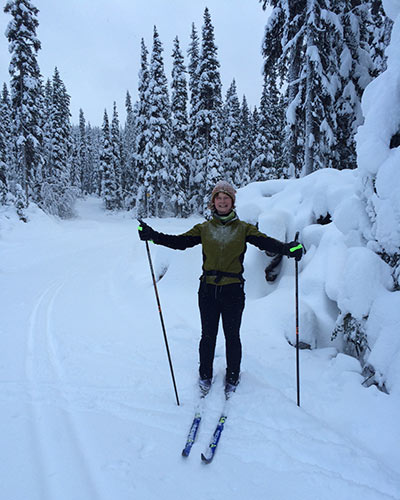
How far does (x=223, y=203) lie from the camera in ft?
11.3

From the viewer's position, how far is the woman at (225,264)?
3.43 metres

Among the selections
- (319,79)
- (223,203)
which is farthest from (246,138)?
(223,203)

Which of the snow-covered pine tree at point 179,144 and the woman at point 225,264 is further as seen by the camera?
the snow-covered pine tree at point 179,144

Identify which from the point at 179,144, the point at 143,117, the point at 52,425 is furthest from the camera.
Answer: the point at 179,144

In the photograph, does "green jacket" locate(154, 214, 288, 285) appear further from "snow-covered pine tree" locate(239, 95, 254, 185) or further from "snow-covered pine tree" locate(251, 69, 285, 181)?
"snow-covered pine tree" locate(239, 95, 254, 185)

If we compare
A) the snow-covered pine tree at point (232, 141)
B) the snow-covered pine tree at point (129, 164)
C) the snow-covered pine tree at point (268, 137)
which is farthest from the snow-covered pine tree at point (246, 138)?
the snow-covered pine tree at point (129, 164)

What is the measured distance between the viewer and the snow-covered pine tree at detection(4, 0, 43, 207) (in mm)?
22438

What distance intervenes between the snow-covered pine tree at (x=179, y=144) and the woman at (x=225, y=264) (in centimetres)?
2978

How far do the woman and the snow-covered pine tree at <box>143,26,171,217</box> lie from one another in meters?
26.9

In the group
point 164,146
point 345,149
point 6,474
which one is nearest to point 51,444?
point 6,474

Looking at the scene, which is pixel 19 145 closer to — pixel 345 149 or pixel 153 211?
pixel 153 211

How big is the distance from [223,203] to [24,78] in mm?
27258

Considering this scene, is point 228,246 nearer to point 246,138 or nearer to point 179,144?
point 179,144

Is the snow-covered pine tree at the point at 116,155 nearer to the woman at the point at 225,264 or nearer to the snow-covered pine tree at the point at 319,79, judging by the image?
the snow-covered pine tree at the point at 319,79
